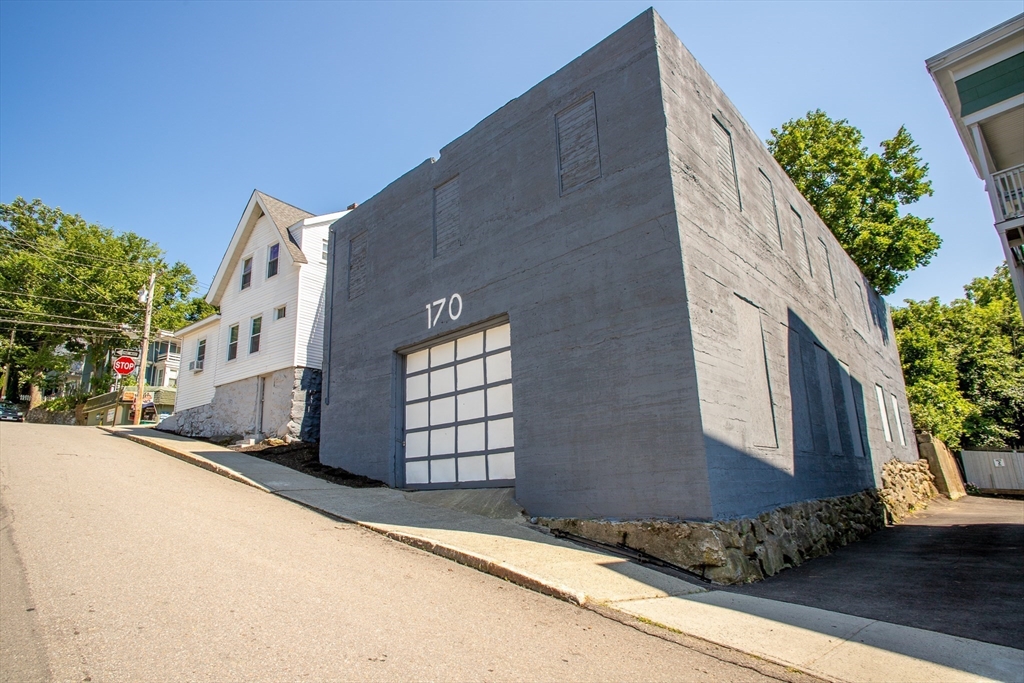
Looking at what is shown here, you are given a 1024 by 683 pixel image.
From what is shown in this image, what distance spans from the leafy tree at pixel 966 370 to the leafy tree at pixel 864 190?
19.7ft

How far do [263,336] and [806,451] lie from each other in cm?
1736

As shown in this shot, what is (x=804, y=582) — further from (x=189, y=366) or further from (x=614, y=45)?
(x=189, y=366)

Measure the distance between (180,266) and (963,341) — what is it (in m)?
48.4

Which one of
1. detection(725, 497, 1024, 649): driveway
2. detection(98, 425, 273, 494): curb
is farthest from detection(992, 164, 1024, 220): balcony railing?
detection(98, 425, 273, 494): curb

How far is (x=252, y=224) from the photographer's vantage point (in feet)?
72.9

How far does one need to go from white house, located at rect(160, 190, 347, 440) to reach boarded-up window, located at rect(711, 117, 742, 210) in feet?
43.0

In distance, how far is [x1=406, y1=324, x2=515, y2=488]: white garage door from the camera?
10.1m

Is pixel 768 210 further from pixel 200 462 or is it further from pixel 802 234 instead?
pixel 200 462

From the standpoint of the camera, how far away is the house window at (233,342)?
21469 millimetres

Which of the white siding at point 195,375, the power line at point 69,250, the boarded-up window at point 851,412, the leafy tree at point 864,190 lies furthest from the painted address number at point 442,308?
the power line at point 69,250

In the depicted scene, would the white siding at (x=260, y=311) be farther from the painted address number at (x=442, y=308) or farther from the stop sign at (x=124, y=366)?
the painted address number at (x=442, y=308)

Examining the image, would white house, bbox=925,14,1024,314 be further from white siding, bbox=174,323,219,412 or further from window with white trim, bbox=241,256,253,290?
white siding, bbox=174,323,219,412

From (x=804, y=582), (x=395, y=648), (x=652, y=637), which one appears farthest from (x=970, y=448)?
(x=395, y=648)

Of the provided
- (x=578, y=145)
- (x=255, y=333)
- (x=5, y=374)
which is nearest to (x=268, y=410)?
(x=255, y=333)
